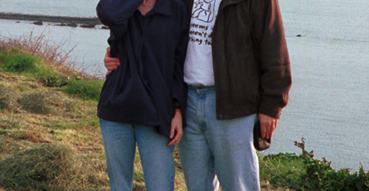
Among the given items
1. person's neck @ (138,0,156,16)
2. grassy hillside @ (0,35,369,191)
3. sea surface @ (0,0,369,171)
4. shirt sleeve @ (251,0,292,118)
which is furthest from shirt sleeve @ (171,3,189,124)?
sea surface @ (0,0,369,171)

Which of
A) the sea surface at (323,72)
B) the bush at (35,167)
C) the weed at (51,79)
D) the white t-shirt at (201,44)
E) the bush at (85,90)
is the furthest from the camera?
the weed at (51,79)

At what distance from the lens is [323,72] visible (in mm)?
7773

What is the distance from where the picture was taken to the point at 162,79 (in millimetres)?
2086

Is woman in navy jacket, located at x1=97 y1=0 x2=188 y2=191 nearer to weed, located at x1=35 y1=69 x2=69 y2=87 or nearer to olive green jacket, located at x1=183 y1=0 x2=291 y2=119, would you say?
olive green jacket, located at x1=183 y1=0 x2=291 y2=119

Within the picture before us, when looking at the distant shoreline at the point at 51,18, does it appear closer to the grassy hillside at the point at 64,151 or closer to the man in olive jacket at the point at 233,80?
the grassy hillside at the point at 64,151

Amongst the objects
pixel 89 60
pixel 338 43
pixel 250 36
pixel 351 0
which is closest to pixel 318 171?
pixel 250 36

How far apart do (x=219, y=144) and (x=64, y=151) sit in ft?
4.71

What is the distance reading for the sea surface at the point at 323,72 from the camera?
510 centimetres

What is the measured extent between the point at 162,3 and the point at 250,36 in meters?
0.43

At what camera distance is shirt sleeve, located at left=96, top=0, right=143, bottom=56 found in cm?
201

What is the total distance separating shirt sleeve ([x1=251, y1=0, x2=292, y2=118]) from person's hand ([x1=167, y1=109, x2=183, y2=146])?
16.1 inches

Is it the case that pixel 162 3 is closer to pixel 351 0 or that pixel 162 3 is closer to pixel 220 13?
pixel 220 13

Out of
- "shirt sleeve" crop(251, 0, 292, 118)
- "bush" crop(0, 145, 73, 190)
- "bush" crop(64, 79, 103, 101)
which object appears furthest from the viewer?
"bush" crop(64, 79, 103, 101)

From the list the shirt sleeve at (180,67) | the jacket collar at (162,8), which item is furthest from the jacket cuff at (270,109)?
the jacket collar at (162,8)
